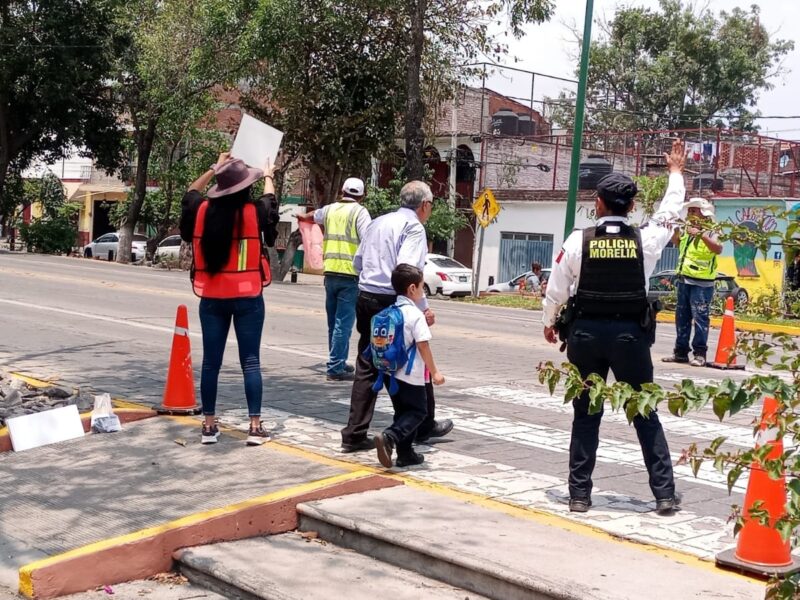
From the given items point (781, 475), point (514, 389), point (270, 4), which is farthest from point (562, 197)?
point (781, 475)

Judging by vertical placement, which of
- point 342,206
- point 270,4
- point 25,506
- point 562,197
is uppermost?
point 270,4

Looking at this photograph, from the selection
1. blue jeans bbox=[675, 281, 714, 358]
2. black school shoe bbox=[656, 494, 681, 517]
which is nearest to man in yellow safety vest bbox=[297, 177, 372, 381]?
black school shoe bbox=[656, 494, 681, 517]

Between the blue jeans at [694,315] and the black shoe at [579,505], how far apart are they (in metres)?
7.15

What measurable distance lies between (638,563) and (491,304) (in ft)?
73.0

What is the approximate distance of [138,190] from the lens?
40312mm

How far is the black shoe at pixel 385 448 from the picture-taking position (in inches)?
245

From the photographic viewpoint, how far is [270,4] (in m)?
29.0

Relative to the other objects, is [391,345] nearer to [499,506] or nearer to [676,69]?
[499,506]

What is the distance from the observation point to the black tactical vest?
5.48 meters

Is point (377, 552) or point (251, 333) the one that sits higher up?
point (251, 333)

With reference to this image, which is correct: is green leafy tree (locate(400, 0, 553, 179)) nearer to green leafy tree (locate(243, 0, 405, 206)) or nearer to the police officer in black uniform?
green leafy tree (locate(243, 0, 405, 206))

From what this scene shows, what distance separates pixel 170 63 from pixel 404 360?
29.7 meters

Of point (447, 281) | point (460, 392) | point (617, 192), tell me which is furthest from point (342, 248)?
point (447, 281)

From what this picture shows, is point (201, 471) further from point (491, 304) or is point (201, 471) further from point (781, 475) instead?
point (491, 304)
